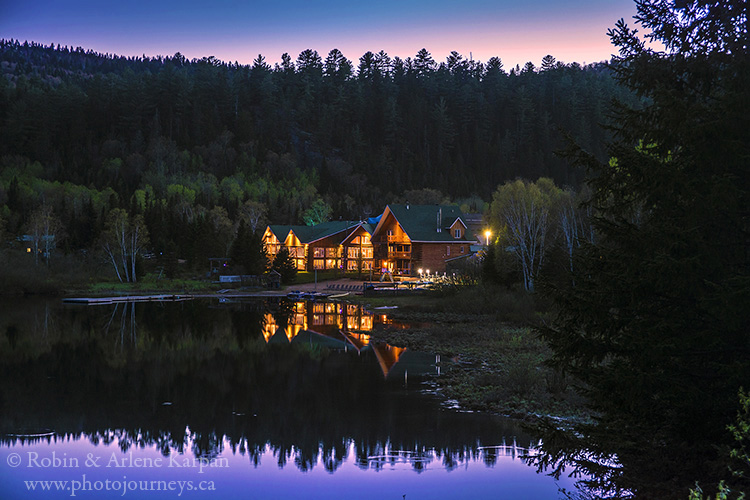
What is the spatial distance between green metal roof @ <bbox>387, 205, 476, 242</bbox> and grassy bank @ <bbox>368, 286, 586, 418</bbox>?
19882mm

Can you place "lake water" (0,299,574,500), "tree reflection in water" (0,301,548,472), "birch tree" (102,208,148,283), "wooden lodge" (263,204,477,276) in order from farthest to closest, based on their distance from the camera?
"wooden lodge" (263,204,477,276)
"birch tree" (102,208,148,283)
"tree reflection in water" (0,301,548,472)
"lake water" (0,299,574,500)

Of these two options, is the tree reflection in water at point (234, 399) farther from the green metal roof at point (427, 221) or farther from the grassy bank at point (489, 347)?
the green metal roof at point (427, 221)

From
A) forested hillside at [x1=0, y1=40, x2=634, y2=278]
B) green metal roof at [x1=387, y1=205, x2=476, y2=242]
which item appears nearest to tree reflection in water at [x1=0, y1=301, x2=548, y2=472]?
green metal roof at [x1=387, y1=205, x2=476, y2=242]

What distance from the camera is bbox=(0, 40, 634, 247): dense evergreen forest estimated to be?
134375mm

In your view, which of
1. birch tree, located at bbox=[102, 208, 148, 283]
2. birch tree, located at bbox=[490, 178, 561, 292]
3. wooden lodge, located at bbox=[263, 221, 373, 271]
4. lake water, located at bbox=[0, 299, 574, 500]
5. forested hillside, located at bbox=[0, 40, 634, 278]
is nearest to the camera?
lake water, located at bbox=[0, 299, 574, 500]

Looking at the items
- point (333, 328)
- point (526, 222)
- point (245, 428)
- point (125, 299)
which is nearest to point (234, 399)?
point (245, 428)

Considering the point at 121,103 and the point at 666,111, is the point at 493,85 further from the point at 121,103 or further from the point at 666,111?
the point at 666,111

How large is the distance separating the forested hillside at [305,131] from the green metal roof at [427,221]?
41369 mm

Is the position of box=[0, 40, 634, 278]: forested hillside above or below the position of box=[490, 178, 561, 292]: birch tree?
above

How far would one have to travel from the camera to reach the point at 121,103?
163 m

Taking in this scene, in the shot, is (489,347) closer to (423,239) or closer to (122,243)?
(423,239)

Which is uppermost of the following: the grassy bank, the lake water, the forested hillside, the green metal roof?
the forested hillside

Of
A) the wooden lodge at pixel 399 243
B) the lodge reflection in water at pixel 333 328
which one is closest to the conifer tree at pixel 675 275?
the lodge reflection in water at pixel 333 328

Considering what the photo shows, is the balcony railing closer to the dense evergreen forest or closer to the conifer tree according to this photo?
the dense evergreen forest
